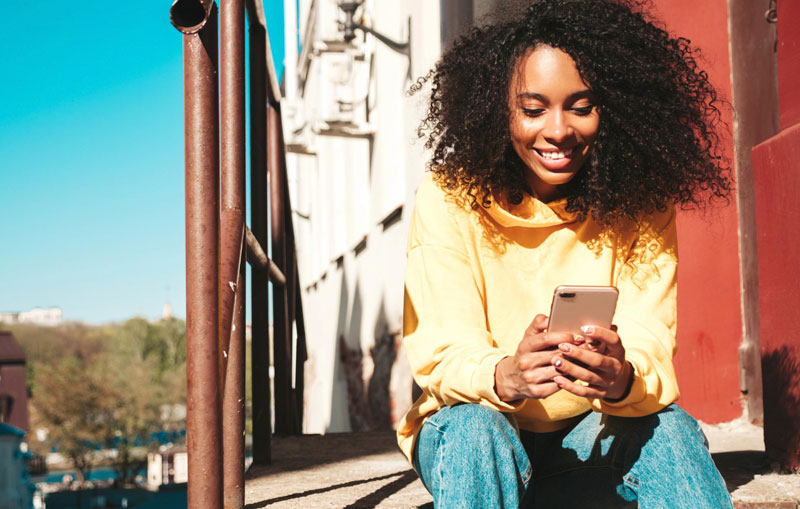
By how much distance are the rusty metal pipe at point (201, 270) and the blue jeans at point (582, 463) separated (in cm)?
40

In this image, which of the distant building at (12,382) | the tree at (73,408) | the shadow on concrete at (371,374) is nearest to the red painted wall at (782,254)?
the shadow on concrete at (371,374)

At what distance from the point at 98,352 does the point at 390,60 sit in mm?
63974

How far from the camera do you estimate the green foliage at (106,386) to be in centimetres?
6359

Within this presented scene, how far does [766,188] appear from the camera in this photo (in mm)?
2490

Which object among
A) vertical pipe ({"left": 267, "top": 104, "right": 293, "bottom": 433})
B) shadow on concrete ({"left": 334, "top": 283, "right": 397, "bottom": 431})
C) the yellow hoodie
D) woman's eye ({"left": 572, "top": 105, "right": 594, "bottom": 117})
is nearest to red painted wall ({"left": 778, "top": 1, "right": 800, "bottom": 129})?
the yellow hoodie

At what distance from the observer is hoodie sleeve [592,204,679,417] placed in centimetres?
159

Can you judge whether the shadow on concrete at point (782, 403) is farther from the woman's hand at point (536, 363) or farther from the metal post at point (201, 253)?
the metal post at point (201, 253)

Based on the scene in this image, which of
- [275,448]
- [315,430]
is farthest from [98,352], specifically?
[275,448]

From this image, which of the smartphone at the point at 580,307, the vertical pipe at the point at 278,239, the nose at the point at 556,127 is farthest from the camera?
the vertical pipe at the point at 278,239

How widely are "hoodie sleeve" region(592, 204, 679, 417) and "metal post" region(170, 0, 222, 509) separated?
0.70 m

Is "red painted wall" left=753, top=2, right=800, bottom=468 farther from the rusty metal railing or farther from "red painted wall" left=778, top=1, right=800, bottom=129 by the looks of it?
the rusty metal railing

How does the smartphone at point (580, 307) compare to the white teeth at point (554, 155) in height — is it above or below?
below

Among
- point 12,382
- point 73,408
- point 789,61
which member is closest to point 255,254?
point 789,61

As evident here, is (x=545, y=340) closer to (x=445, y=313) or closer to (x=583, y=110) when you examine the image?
(x=445, y=313)
